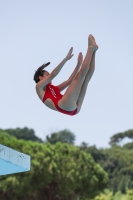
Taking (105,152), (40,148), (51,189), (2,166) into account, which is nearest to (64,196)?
Answer: (51,189)

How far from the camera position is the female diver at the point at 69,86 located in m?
5.67

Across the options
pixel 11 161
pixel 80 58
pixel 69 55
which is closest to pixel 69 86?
pixel 69 55

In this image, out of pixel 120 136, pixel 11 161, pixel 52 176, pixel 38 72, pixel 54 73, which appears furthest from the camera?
pixel 120 136

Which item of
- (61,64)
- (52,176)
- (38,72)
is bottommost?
(61,64)

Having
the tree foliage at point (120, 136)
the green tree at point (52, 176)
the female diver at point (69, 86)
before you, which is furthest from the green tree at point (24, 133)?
the female diver at point (69, 86)

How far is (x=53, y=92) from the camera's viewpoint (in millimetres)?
5965

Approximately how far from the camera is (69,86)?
5.71 meters

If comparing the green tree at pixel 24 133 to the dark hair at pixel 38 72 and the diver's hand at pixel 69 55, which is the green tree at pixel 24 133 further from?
the diver's hand at pixel 69 55

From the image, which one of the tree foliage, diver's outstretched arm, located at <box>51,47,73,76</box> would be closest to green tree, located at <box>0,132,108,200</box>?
diver's outstretched arm, located at <box>51,47,73,76</box>

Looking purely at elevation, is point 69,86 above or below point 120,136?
below

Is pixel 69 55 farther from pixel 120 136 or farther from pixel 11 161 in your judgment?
pixel 120 136

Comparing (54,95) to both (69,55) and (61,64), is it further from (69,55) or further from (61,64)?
(69,55)

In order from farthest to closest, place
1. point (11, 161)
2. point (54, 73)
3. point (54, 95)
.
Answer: point (11, 161), point (54, 95), point (54, 73)

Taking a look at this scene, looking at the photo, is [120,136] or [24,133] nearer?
[24,133]
